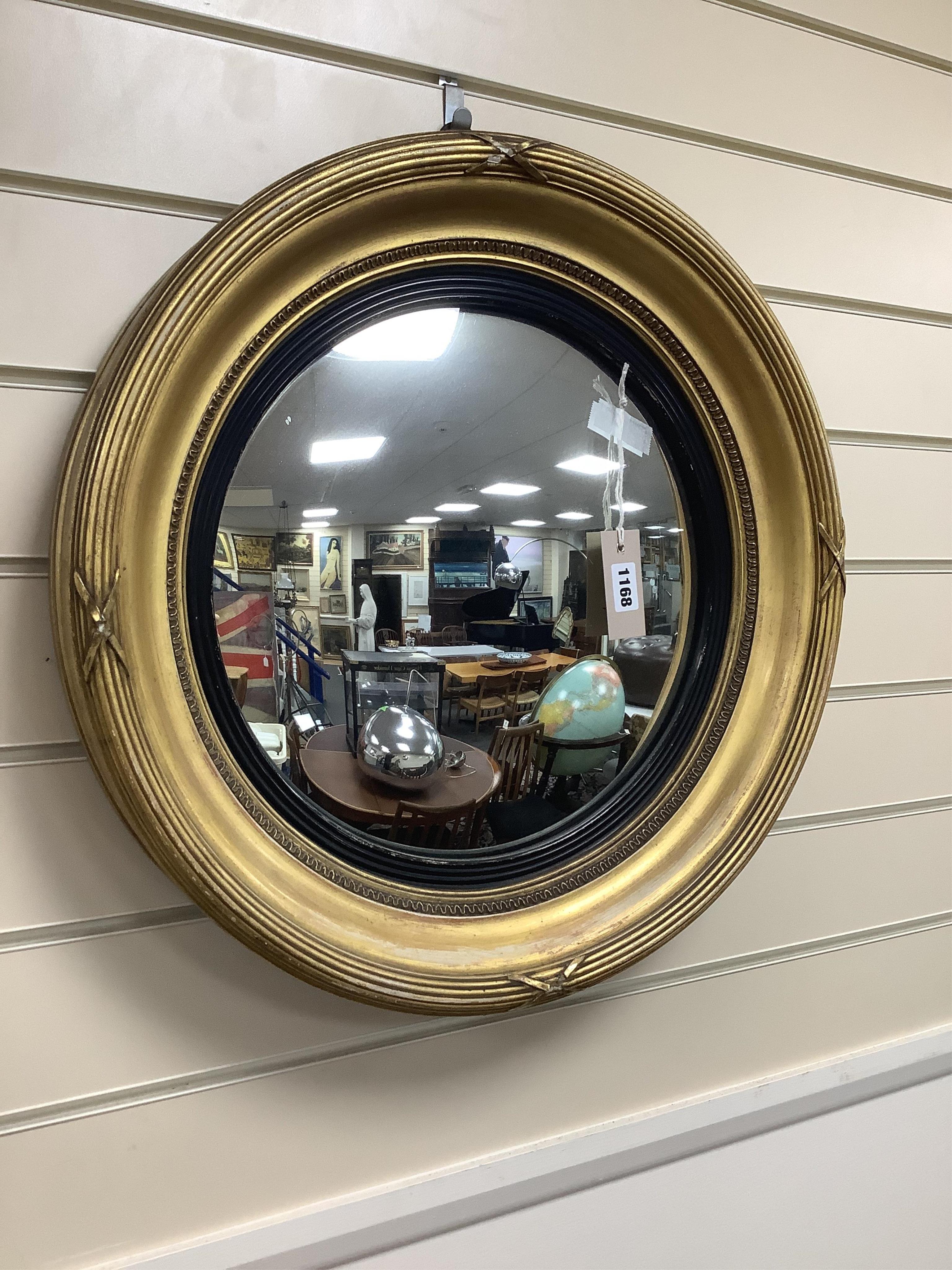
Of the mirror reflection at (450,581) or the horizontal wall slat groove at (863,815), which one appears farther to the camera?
the horizontal wall slat groove at (863,815)

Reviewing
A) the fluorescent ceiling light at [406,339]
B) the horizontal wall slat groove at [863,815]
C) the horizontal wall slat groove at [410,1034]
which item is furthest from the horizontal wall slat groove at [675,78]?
the horizontal wall slat groove at [410,1034]

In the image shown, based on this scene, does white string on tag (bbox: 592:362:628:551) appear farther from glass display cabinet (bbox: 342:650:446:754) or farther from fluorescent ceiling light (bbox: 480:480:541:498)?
glass display cabinet (bbox: 342:650:446:754)

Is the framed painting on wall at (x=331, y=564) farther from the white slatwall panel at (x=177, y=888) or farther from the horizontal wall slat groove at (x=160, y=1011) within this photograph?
the horizontal wall slat groove at (x=160, y=1011)

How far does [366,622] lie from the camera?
673 mm

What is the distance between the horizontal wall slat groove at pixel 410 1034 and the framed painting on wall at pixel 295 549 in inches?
19.5

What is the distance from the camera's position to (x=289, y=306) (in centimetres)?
62

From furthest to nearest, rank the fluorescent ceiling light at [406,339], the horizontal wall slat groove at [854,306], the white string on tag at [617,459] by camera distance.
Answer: the horizontal wall slat groove at [854,306] < the white string on tag at [617,459] < the fluorescent ceiling light at [406,339]

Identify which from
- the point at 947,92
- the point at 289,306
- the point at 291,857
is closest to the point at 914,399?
the point at 947,92

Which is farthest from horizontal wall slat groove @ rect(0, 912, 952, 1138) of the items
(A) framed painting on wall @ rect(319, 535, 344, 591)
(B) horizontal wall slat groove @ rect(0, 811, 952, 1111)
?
(A) framed painting on wall @ rect(319, 535, 344, 591)

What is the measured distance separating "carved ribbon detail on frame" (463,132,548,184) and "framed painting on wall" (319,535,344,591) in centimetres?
35

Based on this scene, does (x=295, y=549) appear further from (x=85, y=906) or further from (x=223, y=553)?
(x=85, y=906)

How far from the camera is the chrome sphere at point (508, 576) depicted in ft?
2.35

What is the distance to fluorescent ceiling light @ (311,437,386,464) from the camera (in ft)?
2.09

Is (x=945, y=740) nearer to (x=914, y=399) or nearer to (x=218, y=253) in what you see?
(x=914, y=399)
